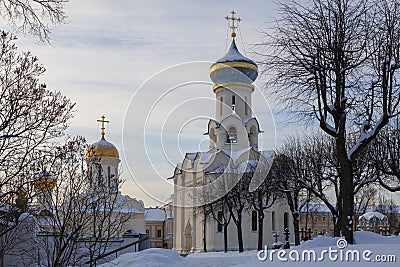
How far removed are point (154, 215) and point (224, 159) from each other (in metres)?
42.2

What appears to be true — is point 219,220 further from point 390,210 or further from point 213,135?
point 390,210

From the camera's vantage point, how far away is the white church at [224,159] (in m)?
51.5

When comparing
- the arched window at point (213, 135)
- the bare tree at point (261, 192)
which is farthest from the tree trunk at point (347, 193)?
the arched window at point (213, 135)

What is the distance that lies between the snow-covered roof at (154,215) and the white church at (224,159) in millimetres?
33132

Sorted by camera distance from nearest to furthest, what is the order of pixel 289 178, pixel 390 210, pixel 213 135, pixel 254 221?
pixel 289 178, pixel 254 221, pixel 213 135, pixel 390 210

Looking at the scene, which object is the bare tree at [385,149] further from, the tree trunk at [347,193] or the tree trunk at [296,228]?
the tree trunk at [347,193]

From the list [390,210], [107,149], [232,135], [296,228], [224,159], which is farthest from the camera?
[390,210]

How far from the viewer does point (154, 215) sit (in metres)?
92.6

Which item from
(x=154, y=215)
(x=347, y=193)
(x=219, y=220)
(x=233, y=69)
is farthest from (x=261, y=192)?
(x=154, y=215)

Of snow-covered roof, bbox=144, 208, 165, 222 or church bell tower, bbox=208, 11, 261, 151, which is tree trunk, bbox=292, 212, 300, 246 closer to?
church bell tower, bbox=208, 11, 261, 151

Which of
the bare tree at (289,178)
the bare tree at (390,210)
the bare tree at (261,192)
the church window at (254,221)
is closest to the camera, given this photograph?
the bare tree at (289,178)

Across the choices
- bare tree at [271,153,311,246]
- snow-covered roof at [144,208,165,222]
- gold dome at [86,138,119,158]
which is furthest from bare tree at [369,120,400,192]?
snow-covered roof at [144,208,165,222]

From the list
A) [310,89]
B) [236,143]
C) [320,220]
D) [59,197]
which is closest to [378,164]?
[310,89]

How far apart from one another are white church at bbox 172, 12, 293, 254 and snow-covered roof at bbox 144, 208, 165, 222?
33.1 meters
